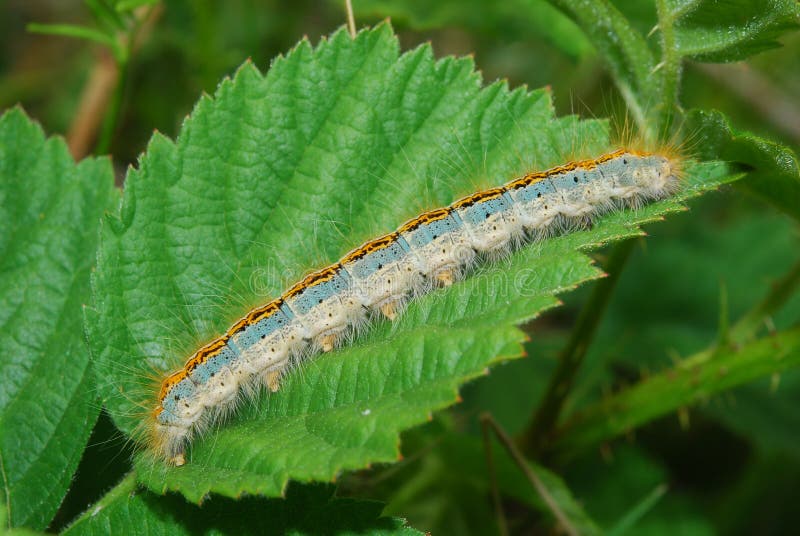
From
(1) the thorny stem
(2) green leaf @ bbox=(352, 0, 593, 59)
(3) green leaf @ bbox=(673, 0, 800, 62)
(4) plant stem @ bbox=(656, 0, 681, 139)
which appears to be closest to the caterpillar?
(4) plant stem @ bbox=(656, 0, 681, 139)

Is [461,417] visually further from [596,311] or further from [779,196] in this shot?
[779,196]

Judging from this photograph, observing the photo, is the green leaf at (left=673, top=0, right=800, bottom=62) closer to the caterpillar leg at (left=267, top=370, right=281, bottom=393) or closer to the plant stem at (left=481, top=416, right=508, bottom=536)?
the plant stem at (left=481, top=416, right=508, bottom=536)

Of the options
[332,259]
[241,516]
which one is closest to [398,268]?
[332,259]

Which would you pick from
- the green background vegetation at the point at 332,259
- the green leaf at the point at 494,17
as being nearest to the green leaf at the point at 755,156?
the green background vegetation at the point at 332,259

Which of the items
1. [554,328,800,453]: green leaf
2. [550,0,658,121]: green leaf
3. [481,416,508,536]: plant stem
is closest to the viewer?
[550,0,658,121]: green leaf

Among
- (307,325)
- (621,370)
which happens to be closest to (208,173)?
(307,325)

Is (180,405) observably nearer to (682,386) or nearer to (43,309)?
(43,309)

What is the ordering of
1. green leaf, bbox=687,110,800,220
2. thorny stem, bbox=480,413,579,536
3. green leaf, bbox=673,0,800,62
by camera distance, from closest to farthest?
green leaf, bbox=687,110,800,220 < green leaf, bbox=673,0,800,62 < thorny stem, bbox=480,413,579,536
